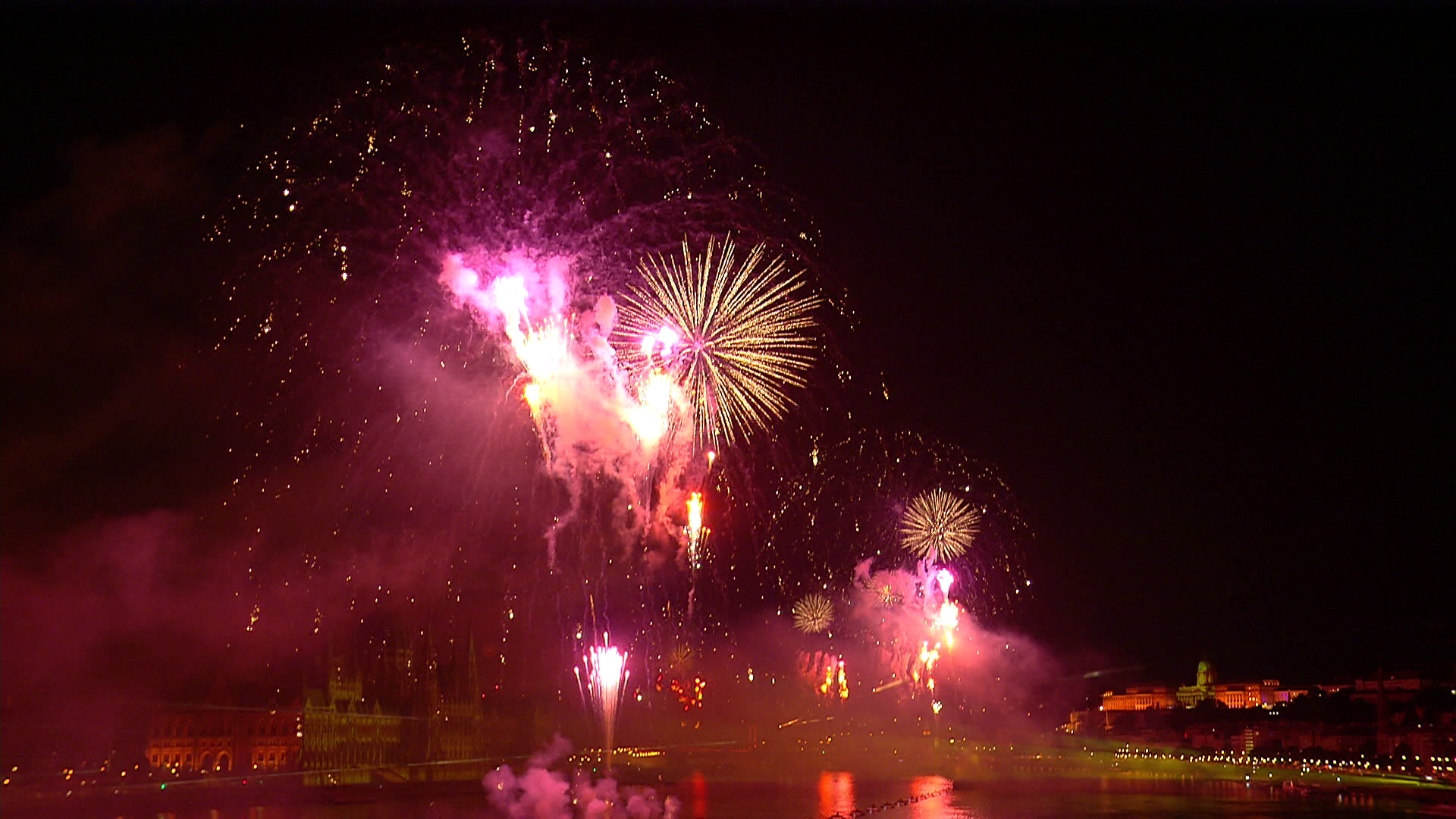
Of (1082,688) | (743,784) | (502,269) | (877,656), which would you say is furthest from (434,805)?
(1082,688)

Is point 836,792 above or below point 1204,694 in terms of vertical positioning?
below

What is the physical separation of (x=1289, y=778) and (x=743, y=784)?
23.1 metres

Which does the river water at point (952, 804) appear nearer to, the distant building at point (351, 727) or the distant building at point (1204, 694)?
the distant building at point (351, 727)

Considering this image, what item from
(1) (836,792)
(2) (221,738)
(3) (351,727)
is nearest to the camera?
(1) (836,792)

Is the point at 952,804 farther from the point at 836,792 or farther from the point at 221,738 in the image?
the point at 221,738

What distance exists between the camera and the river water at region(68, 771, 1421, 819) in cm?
3631

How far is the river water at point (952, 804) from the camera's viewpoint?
1430 inches

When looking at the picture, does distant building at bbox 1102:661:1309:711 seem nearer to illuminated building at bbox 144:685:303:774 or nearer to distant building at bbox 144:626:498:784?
distant building at bbox 144:626:498:784

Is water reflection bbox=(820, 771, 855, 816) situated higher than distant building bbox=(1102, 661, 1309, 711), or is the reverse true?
distant building bbox=(1102, 661, 1309, 711)

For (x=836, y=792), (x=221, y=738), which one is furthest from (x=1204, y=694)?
(x=221, y=738)

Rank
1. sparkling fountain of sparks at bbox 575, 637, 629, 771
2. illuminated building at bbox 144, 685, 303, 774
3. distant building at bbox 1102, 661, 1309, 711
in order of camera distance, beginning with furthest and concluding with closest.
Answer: distant building at bbox 1102, 661, 1309, 711 < illuminated building at bbox 144, 685, 303, 774 < sparkling fountain of sparks at bbox 575, 637, 629, 771

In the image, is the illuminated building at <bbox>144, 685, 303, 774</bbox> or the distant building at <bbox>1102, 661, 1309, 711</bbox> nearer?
the illuminated building at <bbox>144, 685, 303, 774</bbox>

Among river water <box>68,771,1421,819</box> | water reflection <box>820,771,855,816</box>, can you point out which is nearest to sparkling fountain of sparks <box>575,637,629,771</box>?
river water <box>68,771,1421,819</box>

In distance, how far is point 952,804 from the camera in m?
41.4
